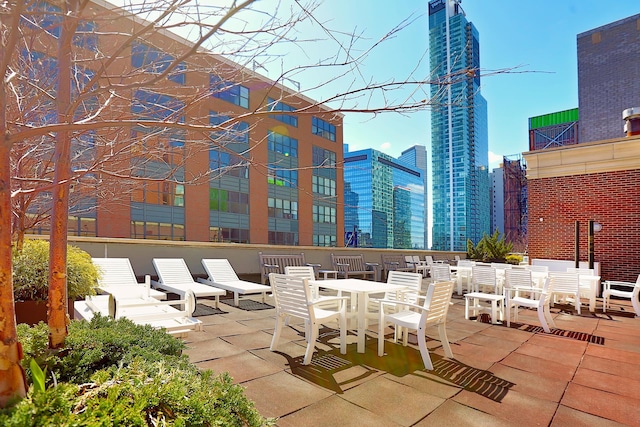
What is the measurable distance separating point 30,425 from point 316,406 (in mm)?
2147

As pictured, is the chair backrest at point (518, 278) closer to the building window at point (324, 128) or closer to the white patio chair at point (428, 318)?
the white patio chair at point (428, 318)

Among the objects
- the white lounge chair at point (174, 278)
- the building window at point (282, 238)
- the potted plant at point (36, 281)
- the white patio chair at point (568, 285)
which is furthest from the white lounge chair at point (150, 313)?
the building window at point (282, 238)

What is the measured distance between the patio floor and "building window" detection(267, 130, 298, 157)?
26.2m

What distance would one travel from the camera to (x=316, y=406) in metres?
3.09

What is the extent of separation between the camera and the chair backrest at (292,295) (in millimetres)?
4284

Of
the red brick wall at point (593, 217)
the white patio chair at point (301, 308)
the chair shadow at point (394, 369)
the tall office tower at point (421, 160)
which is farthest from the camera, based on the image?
the tall office tower at point (421, 160)

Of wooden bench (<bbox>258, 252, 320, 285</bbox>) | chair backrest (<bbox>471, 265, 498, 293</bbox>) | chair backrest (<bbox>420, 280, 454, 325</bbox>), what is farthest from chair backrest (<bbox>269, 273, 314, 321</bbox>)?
chair backrest (<bbox>471, 265, 498, 293</bbox>)

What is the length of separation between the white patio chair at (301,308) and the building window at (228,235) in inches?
917

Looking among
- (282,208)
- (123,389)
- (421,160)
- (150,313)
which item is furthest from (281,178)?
(421,160)

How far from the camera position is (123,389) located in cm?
187

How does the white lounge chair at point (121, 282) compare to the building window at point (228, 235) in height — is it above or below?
below

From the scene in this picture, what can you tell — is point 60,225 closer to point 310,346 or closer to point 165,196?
point 310,346

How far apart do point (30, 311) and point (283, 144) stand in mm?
29268

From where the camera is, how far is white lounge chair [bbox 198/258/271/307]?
25.1ft
